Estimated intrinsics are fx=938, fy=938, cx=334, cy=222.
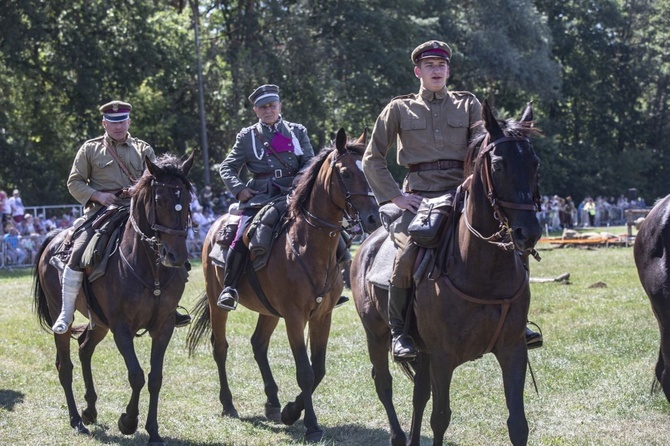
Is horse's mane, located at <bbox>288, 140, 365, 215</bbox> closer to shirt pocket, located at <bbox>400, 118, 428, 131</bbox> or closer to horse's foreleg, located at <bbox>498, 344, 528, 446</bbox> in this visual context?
shirt pocket, located at <bbox>400, 118, 428, 131</bbox>

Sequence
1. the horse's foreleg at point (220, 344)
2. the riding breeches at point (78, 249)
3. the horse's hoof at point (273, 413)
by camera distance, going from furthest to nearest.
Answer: the horse's foreleg at point (220, 344)
the horse's hoof at point (273, 413)
the riding breeches at point (78, 249)

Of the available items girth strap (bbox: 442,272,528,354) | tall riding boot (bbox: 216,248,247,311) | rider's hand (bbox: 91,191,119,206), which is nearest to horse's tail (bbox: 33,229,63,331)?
rider's hand (bbox: 91,191,119,206)

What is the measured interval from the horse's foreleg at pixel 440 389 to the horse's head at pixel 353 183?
199cm

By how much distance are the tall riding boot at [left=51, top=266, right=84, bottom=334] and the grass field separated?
1.04 m

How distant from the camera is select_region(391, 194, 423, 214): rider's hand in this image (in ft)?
23.4

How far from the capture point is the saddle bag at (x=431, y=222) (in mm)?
6719

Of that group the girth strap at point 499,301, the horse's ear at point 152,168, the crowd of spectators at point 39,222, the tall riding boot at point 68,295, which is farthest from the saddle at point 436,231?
the crowd of spectators at point 39,222

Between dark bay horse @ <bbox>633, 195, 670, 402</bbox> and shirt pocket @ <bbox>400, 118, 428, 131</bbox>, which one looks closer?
shirt pocket @ <bbox>400, 118, 428, 131</bbox>

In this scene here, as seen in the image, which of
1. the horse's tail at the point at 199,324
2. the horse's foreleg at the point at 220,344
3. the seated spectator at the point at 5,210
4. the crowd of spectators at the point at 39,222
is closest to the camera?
the horse's foreleg at the point at 220,344

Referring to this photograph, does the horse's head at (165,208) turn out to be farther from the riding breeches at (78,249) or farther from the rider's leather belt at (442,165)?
the rider's leather belt at (442,165)

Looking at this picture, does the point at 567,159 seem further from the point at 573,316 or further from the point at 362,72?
the point at 573,316

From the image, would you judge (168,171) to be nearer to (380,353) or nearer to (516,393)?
(380,353)

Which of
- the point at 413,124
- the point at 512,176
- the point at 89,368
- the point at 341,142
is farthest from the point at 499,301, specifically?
the point at 89,368

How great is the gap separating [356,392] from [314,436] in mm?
1798
